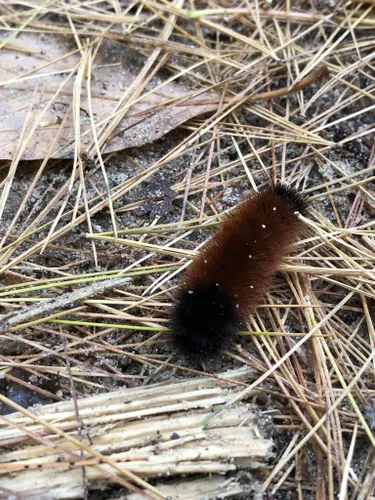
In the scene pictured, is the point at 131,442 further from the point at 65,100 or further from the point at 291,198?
the point at 65,100

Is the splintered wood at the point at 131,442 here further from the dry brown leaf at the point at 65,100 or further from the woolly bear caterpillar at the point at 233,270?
the dry brown leaf at the point at 65,100

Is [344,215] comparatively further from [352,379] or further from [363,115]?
[352,379]

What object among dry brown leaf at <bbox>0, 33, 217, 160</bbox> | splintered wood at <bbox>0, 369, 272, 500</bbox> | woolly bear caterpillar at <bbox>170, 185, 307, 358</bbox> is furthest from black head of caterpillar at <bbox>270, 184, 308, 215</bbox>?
splintered wood at <bbox>0, 369, 272, 500</bbox>

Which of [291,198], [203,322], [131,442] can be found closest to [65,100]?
[291,198]

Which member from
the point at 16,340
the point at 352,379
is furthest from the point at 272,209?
the point at 16,340

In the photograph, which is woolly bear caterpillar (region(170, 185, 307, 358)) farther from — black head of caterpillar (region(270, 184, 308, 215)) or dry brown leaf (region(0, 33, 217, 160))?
dry brown leaf (region(0, 33, 217, 160))

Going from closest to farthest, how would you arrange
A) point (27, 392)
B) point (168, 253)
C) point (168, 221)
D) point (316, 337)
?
point (27, 392)
point (316, 337)
point (168, 253)
point (168, 221)
